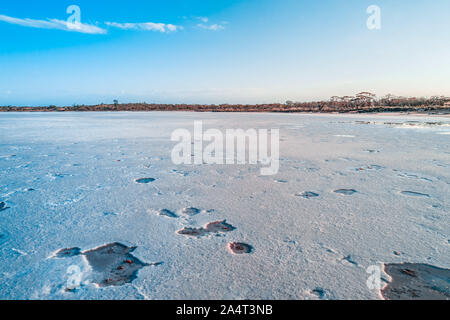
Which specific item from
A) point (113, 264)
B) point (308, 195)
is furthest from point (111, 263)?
point (308, 195)

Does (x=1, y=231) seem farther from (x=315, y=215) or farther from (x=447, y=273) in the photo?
(x=447, y=273)

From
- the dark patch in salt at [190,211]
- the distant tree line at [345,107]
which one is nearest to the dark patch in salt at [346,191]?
the dark patch in salt at [190,211]

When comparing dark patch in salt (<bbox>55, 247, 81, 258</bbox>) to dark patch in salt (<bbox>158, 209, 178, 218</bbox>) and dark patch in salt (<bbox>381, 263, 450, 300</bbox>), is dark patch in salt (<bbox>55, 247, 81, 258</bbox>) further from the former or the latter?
dark patch in salt (<bbox>381, 263, 450, 300</bbox>)

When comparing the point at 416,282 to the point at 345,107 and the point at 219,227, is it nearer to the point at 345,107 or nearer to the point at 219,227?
the point at 219,227

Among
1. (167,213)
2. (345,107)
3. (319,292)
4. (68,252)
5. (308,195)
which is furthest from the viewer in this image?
(345,107)

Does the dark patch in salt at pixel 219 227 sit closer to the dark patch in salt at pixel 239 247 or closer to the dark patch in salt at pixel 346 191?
the dark patch in salt at pixel 239 247
